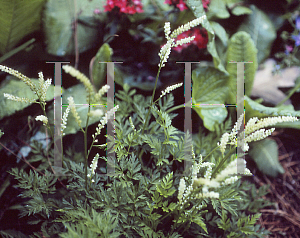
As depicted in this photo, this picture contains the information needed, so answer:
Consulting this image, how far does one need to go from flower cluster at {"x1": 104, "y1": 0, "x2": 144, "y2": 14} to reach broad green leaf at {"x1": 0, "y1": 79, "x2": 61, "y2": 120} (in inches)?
19.7

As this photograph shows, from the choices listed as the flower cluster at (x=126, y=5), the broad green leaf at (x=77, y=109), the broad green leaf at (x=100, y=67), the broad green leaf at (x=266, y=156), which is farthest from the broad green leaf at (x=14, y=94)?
the broad green leaf at (x=266, y=156)

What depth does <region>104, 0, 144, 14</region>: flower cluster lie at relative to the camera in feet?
3.71

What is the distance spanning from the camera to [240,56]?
1.30 meters

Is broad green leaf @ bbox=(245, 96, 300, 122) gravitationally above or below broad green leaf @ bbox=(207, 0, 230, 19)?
below

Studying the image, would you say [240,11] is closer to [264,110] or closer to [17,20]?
[264,110]

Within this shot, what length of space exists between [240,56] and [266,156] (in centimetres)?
57

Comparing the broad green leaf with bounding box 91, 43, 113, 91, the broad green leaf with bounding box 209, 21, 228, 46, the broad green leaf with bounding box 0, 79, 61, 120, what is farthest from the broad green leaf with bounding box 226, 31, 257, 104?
the broad green leaf with bounding box 0, 79, 61, 120

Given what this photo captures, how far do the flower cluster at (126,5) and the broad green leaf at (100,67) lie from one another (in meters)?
0.21

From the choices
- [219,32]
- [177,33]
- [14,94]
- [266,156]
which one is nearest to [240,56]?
[219,32]

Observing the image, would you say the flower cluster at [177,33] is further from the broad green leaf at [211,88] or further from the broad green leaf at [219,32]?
the broad green leaf at [219,32]

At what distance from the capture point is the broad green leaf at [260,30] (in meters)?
1.53

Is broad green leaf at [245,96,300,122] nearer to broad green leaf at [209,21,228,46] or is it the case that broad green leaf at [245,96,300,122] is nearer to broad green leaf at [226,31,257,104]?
broad green leaf at [226,31,257,104]

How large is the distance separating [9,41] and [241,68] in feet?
4.16

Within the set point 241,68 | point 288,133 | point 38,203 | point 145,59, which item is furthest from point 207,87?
point 38,203
